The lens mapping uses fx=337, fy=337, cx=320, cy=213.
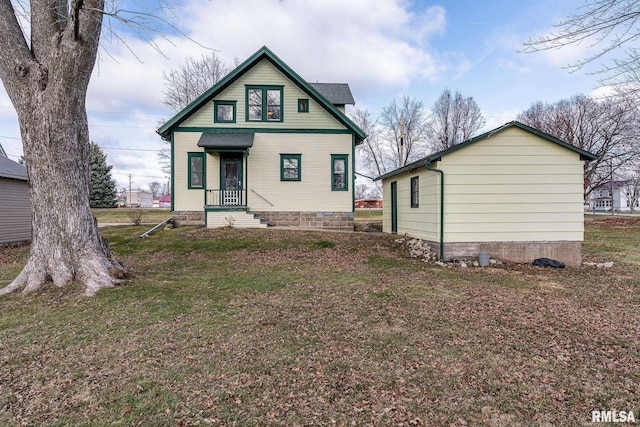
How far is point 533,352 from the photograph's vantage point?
12.0 feet

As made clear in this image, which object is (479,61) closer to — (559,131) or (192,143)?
(192,143)

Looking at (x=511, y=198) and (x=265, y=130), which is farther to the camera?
(x=265, y=130)

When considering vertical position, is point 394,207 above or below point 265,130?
below

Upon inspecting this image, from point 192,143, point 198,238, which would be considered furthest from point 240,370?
point 192,143

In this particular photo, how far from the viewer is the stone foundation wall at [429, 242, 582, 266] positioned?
9000 millimetres

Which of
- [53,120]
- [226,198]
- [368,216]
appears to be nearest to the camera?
[53,120]

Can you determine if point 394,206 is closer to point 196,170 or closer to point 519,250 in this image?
point 519,250

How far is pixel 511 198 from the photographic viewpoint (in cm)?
894

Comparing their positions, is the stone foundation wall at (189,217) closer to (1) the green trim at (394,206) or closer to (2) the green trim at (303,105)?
(2) the green trim at (303,105)

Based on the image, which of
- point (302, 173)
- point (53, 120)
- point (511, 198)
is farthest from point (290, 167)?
point (53, 120)

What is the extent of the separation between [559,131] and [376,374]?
3146cm

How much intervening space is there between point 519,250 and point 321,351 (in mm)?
7551

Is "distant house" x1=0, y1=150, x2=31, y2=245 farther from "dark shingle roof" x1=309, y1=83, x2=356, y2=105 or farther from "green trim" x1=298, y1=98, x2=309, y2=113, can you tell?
"dark shingle roof" x1=309, y1=83, x2=356, y2=105

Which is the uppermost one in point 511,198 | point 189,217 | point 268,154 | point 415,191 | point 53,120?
point 268,154
